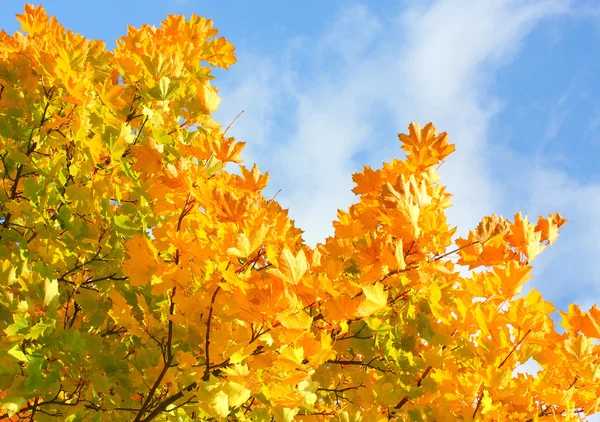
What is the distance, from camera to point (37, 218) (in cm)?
305

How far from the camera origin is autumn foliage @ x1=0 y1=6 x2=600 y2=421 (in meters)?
1.92

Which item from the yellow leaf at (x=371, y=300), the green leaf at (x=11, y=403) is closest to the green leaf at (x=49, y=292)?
the green leaf at (x=11, y=403)

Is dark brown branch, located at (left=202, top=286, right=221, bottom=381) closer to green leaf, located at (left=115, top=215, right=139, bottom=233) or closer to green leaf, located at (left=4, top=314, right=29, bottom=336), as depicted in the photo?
green leaf, located at (left=4, top=314, right=29, bottom=336)

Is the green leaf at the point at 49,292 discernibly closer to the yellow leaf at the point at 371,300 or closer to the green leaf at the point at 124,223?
the green leaf at the point at 124,223

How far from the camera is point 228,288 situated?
1.75 meters

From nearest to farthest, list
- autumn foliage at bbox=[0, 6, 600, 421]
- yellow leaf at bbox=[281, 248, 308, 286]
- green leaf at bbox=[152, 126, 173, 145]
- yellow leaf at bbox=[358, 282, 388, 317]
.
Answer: yellow leaf at bbox=[281, 248, 308, 286]
yellow leaf at bbox=[358, 282, 388, 317]
autumn foliage at bbox=[0, 6, 600, 421]
green leaf at bbox=[152, 126, 173, 145]

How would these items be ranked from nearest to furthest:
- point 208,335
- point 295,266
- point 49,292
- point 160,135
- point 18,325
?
point 295,266, point 208,335, point 18,325, point 49,292, point 160,135

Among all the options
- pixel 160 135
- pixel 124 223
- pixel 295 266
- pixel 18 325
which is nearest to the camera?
pixel 295 266

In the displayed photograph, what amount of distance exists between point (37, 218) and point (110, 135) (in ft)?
2.39

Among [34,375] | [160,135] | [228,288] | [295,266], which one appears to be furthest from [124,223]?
[295,266]

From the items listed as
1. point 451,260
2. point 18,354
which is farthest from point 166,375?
point 451,260

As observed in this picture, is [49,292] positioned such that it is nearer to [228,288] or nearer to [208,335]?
[208,335]

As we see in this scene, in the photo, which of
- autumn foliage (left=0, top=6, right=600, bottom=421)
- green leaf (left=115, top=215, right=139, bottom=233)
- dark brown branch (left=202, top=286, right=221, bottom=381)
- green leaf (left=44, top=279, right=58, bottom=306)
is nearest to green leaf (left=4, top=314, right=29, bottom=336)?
autumn foliage (left=0, top=6, right=600, bottom=421)

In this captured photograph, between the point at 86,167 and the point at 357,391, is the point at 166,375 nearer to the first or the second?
the point at 357,391
